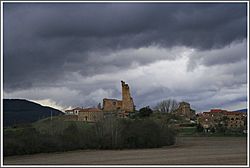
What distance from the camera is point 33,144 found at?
2653 cm

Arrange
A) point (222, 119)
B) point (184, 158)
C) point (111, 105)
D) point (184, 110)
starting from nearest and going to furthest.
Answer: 1. point (184, 158)
2. point (222, 119)
3. point (111, 105)
4. point (184, 110)

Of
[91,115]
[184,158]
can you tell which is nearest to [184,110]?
[91,115]

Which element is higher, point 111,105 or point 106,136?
point 111,105

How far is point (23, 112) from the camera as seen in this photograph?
24.8m

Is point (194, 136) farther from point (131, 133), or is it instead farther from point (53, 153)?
point (53, 153)

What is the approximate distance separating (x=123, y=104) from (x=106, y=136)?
102 inches

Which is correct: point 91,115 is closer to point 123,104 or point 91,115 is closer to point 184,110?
point 123,104

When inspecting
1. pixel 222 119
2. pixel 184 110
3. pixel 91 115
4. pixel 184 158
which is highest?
pixel 184 110

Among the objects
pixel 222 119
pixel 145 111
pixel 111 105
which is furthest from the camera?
pixel 145 111

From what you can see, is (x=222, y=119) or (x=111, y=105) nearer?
(x=222, y=119)

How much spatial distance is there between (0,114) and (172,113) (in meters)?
16.5

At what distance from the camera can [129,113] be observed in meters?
31.1

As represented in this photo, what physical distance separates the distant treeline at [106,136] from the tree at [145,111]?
422mm

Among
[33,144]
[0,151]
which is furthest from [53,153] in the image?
[0,151]
